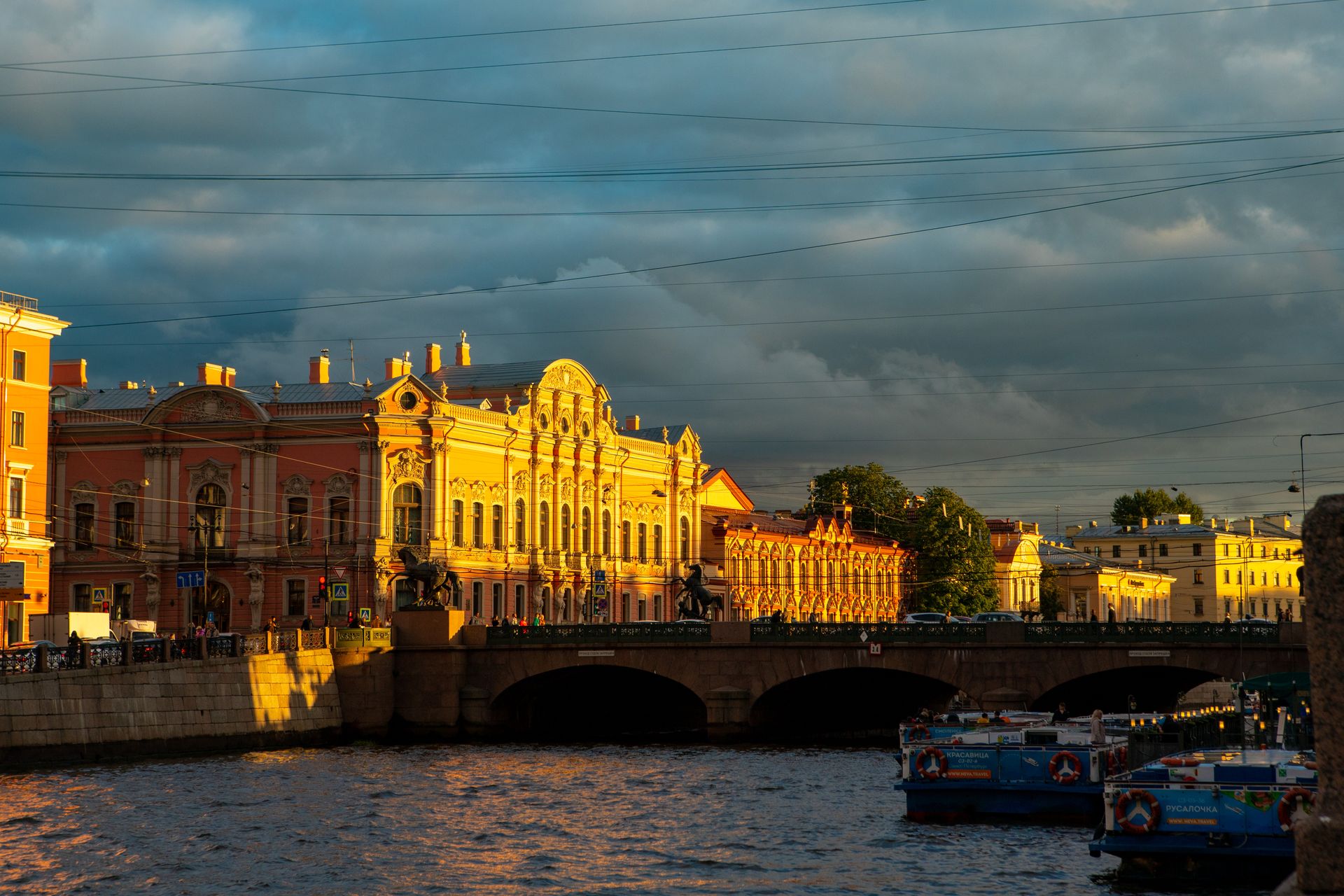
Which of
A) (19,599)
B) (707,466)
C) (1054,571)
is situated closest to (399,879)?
(19,599)

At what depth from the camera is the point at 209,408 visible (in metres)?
75.8

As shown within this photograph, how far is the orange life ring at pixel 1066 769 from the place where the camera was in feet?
116

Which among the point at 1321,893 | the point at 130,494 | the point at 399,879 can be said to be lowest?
the point at 399,879

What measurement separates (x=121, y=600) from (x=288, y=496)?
27.2ft

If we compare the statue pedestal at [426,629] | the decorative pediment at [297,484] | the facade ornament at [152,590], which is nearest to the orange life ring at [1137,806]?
the statue pedestal at [426,629]

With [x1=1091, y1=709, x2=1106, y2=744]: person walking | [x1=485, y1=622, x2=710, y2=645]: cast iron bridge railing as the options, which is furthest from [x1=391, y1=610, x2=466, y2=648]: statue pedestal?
[x1=1091, y1=709, x2=1106, y2=744]: person walking

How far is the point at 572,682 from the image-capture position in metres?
66.2

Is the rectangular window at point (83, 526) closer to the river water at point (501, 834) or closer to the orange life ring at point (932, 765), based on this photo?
the river water at point (501, 834)

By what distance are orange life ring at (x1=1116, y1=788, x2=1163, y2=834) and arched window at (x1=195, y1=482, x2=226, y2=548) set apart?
179 ft

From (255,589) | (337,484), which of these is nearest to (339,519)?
(337,484)

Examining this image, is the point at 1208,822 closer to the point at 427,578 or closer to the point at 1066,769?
the point at 1066,769

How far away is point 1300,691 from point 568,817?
58.6 ft

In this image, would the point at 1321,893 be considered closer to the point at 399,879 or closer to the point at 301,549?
the point at 399,879

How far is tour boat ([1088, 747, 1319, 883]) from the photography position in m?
26.4
